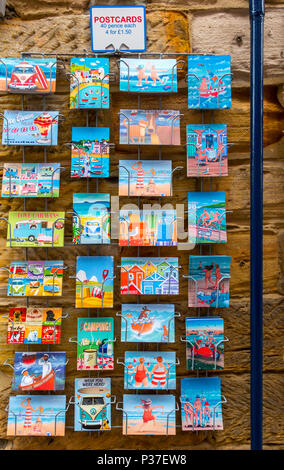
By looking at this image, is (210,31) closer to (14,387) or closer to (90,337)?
(90,337)

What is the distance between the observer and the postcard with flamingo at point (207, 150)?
5.47ft

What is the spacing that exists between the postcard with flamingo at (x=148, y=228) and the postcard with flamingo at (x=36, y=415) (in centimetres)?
62

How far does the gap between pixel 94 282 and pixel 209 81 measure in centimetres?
82

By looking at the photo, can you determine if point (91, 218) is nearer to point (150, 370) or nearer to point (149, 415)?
point (150, 370)

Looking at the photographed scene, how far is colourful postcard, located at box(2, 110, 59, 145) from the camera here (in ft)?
5.47

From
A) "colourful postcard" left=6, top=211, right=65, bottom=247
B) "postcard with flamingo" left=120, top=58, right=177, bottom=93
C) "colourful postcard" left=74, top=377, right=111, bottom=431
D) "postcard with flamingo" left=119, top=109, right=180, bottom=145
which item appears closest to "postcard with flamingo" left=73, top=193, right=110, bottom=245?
"colourful postcard" left=6, top=211, right=65, bottom=247

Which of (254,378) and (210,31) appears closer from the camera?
(254,378)

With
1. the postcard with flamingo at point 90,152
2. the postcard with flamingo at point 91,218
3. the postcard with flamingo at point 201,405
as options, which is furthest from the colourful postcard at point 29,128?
the postcard with flamingo at point 201,405

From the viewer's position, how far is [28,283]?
1.66 metres

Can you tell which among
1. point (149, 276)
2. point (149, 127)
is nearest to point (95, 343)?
point (149, 276)

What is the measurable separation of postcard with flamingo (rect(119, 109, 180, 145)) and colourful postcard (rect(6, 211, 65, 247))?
0.37 meters

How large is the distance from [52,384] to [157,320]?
434 millimetres

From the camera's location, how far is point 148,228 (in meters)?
1.67

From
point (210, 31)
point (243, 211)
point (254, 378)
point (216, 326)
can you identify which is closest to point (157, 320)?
point (216, 326)
